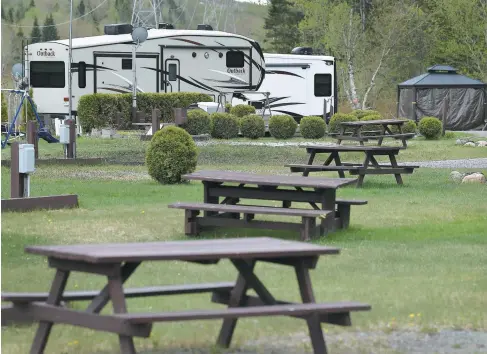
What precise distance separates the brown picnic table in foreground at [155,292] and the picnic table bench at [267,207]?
4587mm

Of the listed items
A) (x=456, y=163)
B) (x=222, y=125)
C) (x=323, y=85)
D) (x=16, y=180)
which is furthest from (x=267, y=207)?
(x=323, y=85)

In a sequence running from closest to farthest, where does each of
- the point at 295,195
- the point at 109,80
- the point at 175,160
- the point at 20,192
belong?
the point at 295,195 → the point at 20,192 → the point at 175,160 → the point at 109,80

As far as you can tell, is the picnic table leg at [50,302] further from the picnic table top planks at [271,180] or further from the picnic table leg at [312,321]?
the picnic table top planks at [271,180]

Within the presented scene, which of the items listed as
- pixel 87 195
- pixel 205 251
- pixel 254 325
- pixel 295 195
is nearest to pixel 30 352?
pixel 205 251

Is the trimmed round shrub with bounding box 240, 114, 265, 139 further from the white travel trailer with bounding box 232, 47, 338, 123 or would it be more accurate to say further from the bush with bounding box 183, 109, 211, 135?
the white travel trailer with bounding box 232, 47, 338, 123

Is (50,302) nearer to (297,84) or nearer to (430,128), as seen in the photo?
(430,128)

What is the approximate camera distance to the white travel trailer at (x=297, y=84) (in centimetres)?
3681

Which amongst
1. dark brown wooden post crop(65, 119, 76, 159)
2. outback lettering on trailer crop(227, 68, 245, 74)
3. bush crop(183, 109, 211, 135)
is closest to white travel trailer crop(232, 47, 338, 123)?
outback lettering on trailer crop(227, 68, 245, 74)

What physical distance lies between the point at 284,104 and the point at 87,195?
2277 cm

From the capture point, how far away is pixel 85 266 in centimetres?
508

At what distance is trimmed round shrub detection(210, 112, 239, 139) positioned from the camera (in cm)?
2845

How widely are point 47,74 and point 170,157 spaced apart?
17.6m

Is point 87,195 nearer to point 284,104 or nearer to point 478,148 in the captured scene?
point 478,148

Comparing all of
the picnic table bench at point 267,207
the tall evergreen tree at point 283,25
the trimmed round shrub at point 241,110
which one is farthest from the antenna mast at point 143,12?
the picnic table bench at point 267,207
